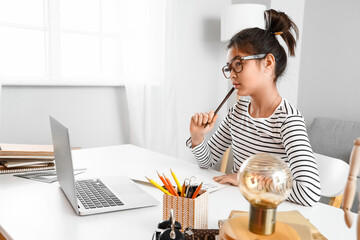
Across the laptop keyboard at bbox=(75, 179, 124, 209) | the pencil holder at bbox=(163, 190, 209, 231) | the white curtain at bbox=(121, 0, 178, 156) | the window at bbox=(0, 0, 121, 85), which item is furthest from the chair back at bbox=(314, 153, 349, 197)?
the window at bbox=(0, 0, 121, 85)

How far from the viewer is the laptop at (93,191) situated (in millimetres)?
855

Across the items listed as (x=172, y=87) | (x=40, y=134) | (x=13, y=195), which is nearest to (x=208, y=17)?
(x=172, y=87)

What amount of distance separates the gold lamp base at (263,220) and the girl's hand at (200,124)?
0.73 m

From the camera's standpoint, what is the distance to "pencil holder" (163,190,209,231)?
2.45ft

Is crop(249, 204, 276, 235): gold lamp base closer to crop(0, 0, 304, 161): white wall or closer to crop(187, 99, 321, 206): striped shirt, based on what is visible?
crop(187, 99, 321, 206): striped shirt

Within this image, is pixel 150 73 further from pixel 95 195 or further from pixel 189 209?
pixel 189 209

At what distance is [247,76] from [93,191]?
0.62 m

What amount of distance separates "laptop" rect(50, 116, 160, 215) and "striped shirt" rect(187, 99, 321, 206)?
0.38 meters

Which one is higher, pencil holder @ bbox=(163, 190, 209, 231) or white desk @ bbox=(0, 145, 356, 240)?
pencil holder @ bbox=(163, 190, 209, 231)

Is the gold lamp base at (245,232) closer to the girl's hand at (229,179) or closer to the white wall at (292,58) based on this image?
the girl's hand at (229,179)

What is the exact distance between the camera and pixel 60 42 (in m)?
2.37

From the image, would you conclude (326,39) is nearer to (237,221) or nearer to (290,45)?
(290,45)

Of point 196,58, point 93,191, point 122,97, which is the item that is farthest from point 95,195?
point 196,58

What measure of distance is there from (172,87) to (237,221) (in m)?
2.24
